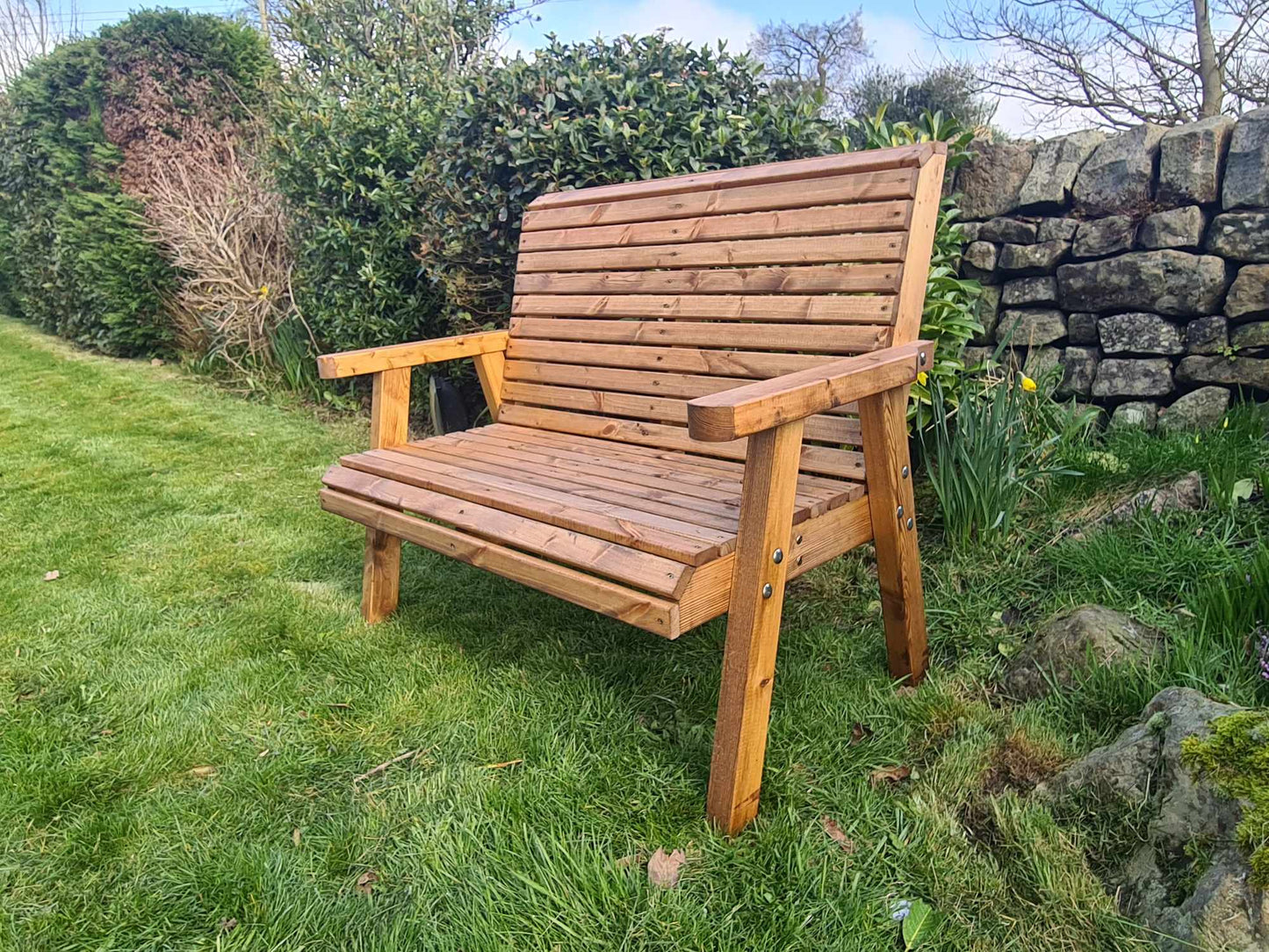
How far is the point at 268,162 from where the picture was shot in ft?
18.4

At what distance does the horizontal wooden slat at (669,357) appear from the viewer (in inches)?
80.5

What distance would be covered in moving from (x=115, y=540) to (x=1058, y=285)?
3484 mm

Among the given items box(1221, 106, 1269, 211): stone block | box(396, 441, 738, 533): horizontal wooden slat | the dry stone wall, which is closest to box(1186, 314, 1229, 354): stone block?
the dry stone wall

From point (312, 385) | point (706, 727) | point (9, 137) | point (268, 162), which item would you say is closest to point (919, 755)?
point (706, 727)

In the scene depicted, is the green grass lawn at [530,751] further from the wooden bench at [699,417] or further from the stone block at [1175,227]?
Result: the stone block at [1175,227]

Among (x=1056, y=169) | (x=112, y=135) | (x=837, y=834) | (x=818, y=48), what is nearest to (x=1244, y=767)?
(x=837, y=834)

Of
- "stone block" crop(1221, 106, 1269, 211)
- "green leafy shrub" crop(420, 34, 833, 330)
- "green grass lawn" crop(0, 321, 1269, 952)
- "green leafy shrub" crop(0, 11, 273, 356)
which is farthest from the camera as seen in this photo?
"green leafy shrub" crop(0, 11, 273, 356)

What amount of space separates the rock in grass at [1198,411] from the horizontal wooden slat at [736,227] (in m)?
1.36

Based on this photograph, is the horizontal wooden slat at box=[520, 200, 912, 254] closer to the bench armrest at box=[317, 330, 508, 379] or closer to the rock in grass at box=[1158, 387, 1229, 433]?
the bench armrest at box=[317, 330, 508, 379]

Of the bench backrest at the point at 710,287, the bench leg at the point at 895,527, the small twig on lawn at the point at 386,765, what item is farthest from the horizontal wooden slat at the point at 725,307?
the small twig on lawn at the point at 386,765

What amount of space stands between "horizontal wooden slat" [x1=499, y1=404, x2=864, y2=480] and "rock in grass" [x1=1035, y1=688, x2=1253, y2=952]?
27.6 inches

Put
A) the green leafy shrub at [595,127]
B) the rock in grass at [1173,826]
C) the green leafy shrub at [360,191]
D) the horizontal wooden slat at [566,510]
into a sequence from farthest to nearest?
the green leafy shrub at [360,191] < the green leafy shrub at [595,127] < the horizontal wooden slat at [566,510] < the rock in grass at [1173,826]

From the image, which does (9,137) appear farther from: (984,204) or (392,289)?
(984,204)

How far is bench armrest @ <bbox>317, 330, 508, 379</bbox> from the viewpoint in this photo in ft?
7.17
